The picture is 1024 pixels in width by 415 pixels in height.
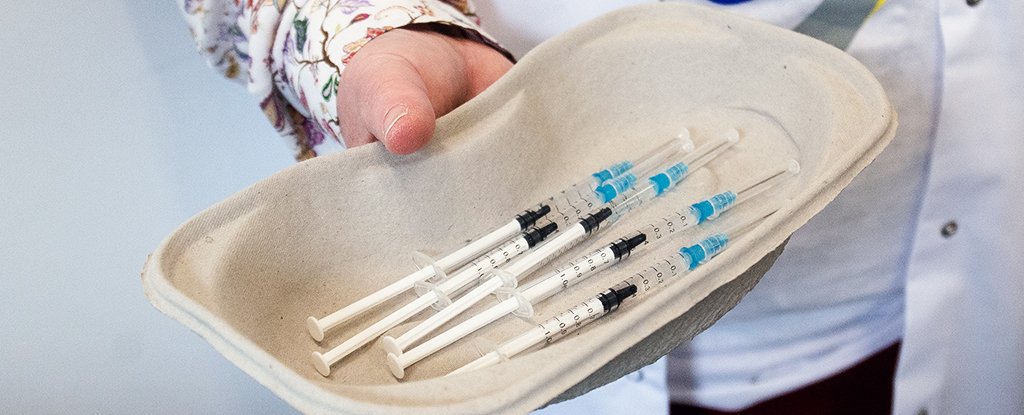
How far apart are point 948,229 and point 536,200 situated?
0.35 metres

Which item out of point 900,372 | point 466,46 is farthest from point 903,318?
point 466,46

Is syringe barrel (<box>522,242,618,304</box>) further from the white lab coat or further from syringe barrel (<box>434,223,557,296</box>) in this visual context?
the white lab coat

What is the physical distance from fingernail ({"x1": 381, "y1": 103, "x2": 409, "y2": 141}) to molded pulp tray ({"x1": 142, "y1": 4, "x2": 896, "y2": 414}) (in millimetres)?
31

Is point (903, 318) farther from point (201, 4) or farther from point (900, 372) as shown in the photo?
point (201, 4)

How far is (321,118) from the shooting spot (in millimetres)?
688

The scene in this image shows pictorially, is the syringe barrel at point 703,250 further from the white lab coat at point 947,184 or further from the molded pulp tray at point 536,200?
the white lab coat at point 947,184

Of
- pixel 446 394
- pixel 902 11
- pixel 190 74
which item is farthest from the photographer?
pixel 190 74

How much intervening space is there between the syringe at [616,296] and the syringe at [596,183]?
0.07 meters

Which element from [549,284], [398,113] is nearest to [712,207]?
[549,284]

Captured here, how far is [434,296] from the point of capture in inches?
22.3

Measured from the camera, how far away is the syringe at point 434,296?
0.52 metres

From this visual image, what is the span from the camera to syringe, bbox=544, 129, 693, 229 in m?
0.64

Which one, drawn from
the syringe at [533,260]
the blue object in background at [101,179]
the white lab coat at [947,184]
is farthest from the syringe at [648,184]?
the blue object in background at [101,179]

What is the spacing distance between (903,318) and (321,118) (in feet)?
1.78
